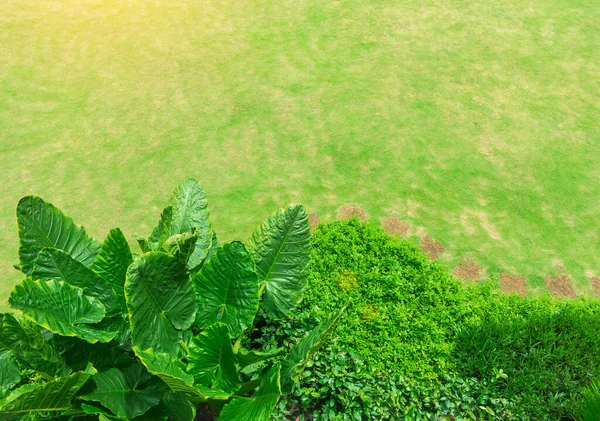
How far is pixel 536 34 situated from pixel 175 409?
22.2ft

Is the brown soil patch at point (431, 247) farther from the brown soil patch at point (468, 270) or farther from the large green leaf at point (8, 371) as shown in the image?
the large green leaf at point (8, 371)

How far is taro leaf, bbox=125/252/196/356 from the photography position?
246 centimetres

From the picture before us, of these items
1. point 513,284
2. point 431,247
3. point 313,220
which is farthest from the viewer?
point 313,220

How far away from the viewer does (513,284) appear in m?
4.33

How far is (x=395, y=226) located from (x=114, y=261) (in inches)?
105

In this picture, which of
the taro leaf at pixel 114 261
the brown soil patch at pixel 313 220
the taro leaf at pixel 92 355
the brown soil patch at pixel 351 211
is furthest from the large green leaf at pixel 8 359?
the brown soil patch at pixel 351 211

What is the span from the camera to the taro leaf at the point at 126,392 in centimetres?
246

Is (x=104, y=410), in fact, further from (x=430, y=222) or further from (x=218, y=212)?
(x=430, y=222)

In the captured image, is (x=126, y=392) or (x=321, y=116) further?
(x=321, y=116)

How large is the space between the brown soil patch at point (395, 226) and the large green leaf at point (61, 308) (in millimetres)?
2724

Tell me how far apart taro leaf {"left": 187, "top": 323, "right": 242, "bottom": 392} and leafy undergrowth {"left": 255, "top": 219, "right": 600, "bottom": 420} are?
526 millimetres

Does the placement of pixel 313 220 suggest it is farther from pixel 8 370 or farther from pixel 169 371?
pixel 8 370

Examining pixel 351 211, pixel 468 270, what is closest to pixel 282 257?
pixel 351 211

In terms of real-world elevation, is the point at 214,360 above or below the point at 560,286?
above
